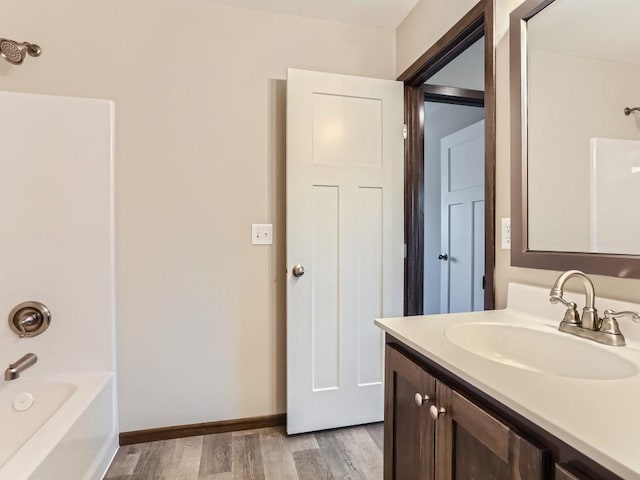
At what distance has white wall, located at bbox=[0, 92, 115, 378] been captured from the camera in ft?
5.22

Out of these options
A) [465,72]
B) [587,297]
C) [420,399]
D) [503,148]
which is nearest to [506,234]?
[503,148]

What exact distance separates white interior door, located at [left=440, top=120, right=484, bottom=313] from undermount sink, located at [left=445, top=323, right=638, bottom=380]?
5.34 feet

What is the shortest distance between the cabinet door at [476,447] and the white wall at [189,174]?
1.27 meters

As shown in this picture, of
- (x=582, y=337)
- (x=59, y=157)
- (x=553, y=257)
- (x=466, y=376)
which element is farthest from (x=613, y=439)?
(x=59, y=157)

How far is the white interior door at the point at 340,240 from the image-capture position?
1871 millimetres

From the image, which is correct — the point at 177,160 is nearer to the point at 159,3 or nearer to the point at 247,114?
the point at 247,114

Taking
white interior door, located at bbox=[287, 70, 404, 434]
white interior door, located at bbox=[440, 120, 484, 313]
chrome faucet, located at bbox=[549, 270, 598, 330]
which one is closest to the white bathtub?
white interior door, located at bbox=[287, 70, 404, 434]

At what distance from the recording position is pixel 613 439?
1.57ft

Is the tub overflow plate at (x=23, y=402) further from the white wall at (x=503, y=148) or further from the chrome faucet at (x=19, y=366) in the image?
the white wall at (x=503, y=148)

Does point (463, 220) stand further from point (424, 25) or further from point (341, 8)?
point (341, 8)

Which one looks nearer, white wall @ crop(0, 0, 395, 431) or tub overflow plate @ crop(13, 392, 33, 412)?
tub overflow plate @ crop(13, 392, 33, 412)

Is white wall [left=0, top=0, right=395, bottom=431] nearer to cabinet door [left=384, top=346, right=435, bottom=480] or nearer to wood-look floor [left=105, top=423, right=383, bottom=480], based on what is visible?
wood-look floor [left=105, top=423, right=383, bottom=480]

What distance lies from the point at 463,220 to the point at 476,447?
233 centimetres

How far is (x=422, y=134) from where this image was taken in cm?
210
